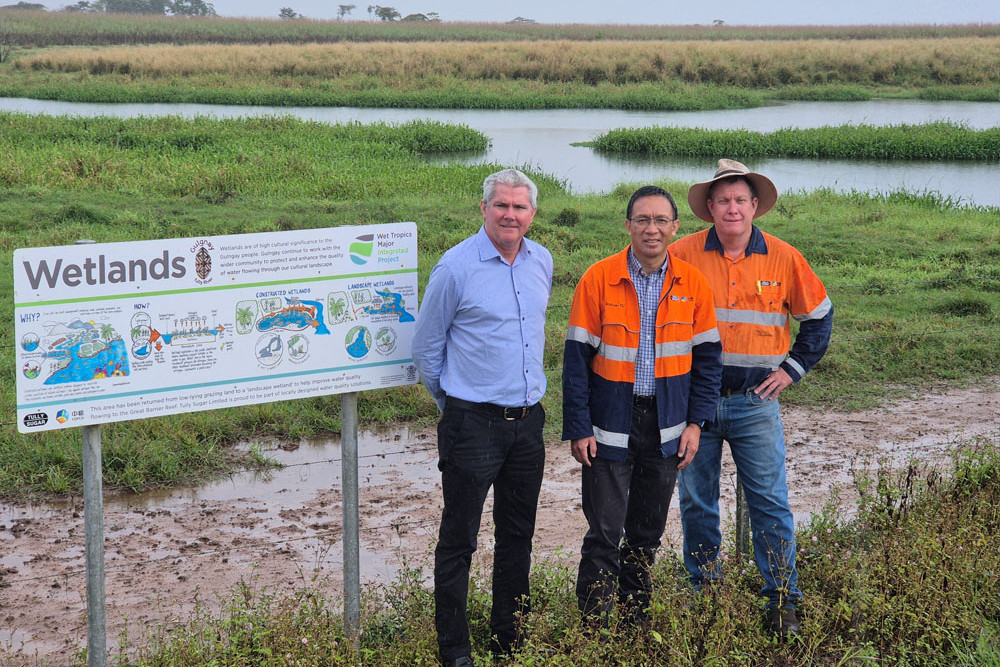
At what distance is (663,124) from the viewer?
108 ft

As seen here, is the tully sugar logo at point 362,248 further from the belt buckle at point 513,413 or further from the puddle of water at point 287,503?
the puddle of water at point 287,503

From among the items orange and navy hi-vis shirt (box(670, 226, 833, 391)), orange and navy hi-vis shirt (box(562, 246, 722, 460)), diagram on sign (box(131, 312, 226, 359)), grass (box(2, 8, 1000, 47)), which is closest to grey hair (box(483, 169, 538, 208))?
orange and navy hi-vis shirt (box(562, 246, 722, 460))

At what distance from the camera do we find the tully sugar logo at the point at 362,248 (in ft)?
12.1

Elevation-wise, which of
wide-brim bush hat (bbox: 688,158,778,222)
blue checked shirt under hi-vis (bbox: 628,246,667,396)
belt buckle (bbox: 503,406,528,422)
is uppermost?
wide-brim bush hat (bbox: 688,158,778,222)

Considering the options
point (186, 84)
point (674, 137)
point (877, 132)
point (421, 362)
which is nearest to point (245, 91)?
point (186, 84)

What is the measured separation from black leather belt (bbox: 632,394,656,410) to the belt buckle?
0.45 m

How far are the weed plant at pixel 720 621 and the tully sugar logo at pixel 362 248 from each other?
1.32 metres

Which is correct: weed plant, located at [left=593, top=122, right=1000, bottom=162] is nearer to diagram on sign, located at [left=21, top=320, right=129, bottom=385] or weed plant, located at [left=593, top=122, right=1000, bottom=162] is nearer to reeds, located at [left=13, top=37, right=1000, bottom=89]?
reeds, located at [left=13, top=37, right=1000, bottom=89]

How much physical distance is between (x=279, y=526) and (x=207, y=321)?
2.28 m

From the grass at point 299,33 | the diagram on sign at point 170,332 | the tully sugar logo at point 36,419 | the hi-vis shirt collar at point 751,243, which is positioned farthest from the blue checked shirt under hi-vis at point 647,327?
the grass at point 299,33

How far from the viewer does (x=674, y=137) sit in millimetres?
26516

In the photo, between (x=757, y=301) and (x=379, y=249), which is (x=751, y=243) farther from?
(x=379, y=249)

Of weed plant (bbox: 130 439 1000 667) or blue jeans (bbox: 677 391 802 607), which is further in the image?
blue jeans (bbox: 677 391 802 607)

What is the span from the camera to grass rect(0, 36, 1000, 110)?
39219 millimetres
